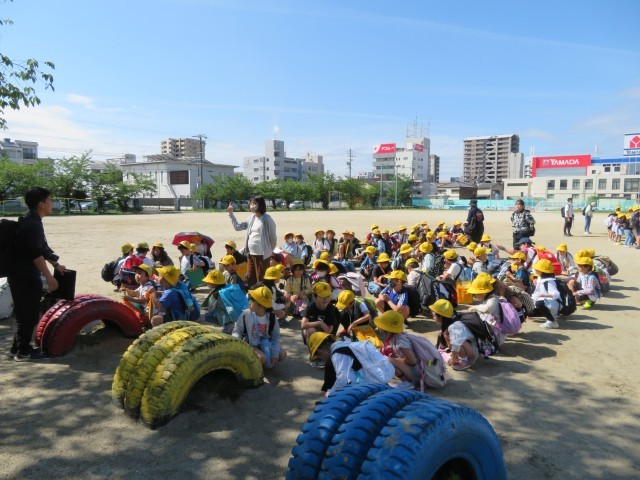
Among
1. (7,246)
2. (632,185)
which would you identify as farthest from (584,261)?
(632,185)

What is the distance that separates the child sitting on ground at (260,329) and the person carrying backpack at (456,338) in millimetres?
1926

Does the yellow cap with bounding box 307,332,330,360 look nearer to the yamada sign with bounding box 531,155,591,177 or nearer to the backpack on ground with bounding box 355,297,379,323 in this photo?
the backpack on ground with bounding box 355,297,379,323

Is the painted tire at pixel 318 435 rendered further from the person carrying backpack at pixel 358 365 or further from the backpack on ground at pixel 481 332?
the backpack on ground at pixel 481 332

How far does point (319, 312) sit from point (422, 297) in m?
2.46

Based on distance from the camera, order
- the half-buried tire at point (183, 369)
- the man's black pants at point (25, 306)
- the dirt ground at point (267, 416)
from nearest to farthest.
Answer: the dirt ground at point (267, 416), the half-buried tire at point (183, 369), the man's black pants at point (25, 306)

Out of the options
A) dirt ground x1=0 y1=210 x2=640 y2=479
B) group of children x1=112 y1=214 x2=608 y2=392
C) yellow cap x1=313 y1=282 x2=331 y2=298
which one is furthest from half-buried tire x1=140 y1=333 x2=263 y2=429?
yellow cap x1=313 y1=282 x2=331 y2=298

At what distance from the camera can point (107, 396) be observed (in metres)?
4.33

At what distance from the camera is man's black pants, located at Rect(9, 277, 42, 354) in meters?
4.93

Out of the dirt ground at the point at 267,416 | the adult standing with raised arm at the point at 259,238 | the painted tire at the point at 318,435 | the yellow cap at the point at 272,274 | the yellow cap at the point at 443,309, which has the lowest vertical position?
the dirt ground at the point at 267,416

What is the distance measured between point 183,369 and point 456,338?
121 inches

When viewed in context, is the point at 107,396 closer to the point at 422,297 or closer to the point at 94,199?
the point at 422,297

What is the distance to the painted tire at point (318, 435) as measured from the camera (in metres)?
2.47

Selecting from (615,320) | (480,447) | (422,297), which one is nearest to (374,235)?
(422,297)

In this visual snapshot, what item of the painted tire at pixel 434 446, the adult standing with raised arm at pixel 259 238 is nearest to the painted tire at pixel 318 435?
the painted tire at pixel 434 446
